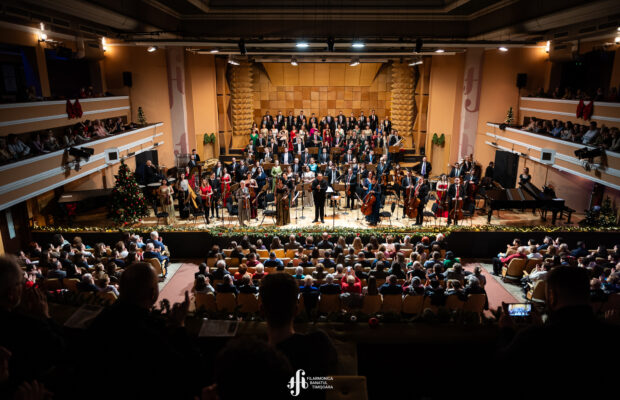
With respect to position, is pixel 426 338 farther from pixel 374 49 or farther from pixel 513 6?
pixel 374 49

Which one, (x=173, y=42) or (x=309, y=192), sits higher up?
(x=173, y=42)

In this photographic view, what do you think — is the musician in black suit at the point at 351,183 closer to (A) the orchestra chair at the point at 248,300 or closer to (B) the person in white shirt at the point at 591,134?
(B) the person in white shirt at the point at 591,134


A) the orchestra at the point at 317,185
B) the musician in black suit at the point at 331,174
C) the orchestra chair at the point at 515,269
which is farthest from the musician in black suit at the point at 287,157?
the orchestra chair at the point at 515,269

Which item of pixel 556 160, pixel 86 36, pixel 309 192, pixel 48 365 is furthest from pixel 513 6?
pixel 48 365

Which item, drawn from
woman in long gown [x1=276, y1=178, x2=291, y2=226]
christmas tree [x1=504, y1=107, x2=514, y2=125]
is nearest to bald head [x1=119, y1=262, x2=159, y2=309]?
woman in long gown [x1=276, y1=178, x2=291, y2=226]

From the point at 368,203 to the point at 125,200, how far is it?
302 inches

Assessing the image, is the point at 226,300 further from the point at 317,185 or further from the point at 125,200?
the point at 125,200

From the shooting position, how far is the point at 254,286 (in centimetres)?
769

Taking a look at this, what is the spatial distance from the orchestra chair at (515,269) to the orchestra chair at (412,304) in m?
3.58

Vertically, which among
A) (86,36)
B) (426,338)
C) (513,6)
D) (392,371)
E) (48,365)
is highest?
(513,6)

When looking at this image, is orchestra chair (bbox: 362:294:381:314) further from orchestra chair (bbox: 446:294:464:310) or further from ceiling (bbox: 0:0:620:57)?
ceiling (bbox: 0:0:620:57)

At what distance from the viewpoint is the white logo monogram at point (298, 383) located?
Result: 167 centimetres

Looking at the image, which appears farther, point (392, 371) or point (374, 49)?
point (374, 49)

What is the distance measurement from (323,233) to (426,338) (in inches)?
263
